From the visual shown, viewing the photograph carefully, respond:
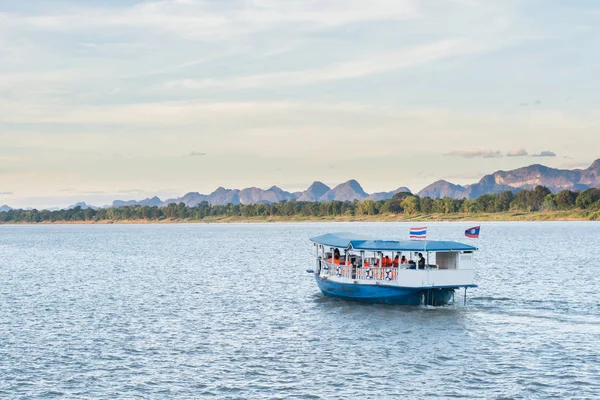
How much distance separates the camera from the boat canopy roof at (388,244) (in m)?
60.0

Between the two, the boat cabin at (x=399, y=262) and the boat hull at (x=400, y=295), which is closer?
the boat cabin at (x=399, y=262)

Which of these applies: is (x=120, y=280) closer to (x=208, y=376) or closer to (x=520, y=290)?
(x=520, y=290)

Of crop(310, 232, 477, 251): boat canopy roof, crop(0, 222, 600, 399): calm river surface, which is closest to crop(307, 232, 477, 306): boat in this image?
crop(310, 232, 477, 251): boat canopy roof

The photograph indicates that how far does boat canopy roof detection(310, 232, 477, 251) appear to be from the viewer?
6003 cm

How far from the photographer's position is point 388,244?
63125mm

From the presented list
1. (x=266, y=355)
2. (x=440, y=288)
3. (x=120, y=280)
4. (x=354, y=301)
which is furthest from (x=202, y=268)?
(x=266, y=355)

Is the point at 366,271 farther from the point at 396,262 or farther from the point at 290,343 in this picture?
the point at 290,343

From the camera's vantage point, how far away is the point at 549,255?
416 feet

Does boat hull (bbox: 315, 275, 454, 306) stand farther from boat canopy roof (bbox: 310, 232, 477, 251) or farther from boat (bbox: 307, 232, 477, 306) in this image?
boat canopy roof (bbox: 310, 232, 477, 251)

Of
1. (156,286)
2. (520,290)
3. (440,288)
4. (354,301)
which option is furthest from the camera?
(156,286)

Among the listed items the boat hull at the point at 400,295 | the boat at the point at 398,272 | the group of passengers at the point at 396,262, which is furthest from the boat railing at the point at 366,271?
the boat hull at the point at 400,295

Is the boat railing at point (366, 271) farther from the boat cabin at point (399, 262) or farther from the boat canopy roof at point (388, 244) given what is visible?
the boat canopy roof at point (388, 244)

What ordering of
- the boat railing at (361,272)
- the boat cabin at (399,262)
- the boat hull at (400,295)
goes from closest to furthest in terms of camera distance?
the boat cabin at (399,262) < the boat hull at (400,295) < the boat railing at (361,272)

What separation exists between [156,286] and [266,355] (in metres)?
43.8
